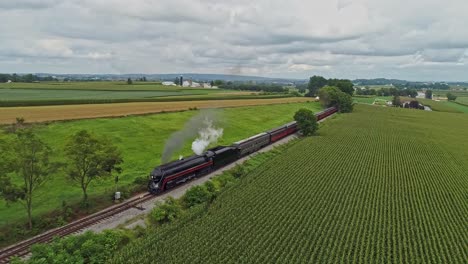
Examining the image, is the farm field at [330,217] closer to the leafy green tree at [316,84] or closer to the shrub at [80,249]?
the shrub at [80,249]

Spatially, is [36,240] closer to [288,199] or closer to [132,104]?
[288,199]

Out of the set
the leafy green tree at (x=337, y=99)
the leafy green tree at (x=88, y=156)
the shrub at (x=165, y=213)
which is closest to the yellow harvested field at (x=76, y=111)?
the leafy green tree at (x=88, y=156)

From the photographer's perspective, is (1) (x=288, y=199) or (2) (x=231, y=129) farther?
(2) (x=231, y=129)

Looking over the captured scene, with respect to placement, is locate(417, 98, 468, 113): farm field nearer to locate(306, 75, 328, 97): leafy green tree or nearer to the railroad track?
locate(306, 75, 328, 97): leafy green tree

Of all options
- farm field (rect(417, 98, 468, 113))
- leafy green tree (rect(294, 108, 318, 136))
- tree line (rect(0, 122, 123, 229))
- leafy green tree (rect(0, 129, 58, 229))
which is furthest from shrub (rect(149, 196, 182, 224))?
farm field (rect(417, 98, 468, 113))

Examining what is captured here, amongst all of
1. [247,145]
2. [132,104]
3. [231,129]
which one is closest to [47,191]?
[247,145]

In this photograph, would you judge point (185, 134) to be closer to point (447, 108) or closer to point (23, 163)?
point (23, 163)
